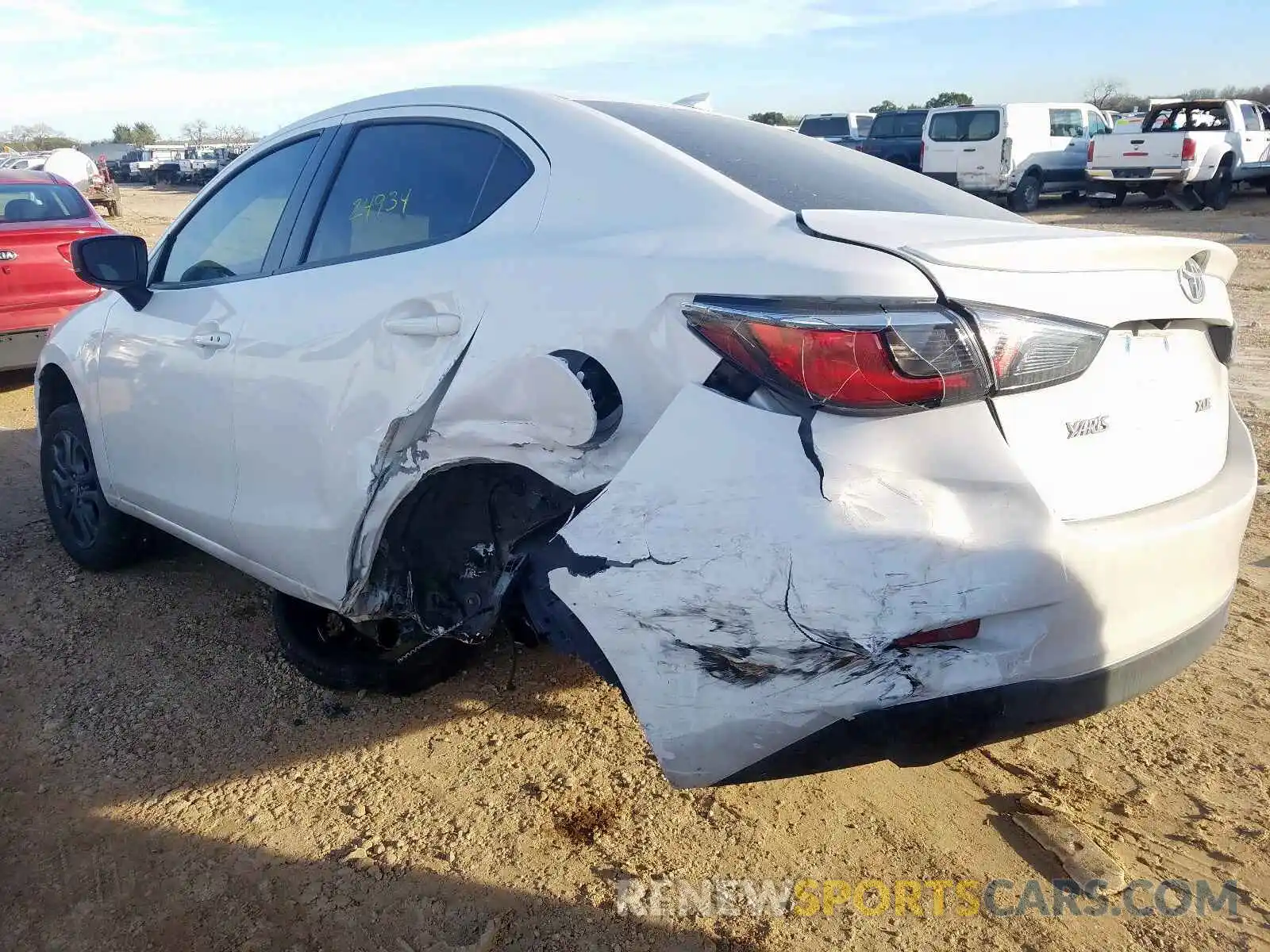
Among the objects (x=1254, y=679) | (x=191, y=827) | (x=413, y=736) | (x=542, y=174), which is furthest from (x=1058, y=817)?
(x=191, y=827)

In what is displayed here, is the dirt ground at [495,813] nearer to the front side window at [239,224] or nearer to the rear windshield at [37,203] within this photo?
the front side window at [239,224]

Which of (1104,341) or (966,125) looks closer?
(1104,341)

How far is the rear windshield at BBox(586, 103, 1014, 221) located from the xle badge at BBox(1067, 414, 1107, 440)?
2.14 ft

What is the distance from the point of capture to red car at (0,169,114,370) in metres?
6.97

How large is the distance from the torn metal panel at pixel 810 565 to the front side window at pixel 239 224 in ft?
A: 6.06

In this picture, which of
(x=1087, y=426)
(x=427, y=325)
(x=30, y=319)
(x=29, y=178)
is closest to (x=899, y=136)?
(x=29, y=178)

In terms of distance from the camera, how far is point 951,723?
5.98ft

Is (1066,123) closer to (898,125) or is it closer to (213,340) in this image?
(898,125)

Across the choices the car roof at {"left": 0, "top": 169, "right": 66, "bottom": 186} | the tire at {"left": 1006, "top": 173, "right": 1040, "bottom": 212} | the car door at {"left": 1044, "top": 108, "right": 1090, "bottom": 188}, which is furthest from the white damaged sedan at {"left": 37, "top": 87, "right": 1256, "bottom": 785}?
the car door at {"left": 1044, "top": 108, "right": 1090, "bottom": 188}

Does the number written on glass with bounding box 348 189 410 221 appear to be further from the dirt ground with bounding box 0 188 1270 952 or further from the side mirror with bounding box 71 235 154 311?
the dirt ground with bounding box 0 188 1270 952

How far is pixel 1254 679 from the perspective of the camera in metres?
3.12

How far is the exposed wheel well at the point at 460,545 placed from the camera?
8.13 feet

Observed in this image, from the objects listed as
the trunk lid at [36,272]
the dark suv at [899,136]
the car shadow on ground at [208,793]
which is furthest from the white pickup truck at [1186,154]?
the car shadow on ground at [208,793]

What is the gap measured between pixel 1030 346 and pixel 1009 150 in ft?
64.2
